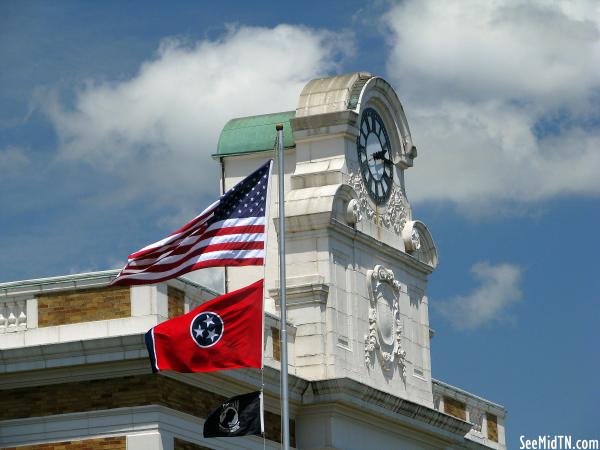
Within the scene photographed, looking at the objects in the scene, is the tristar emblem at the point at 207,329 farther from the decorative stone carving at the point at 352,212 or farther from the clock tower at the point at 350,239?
the decorative stone carving at the point at 352,212

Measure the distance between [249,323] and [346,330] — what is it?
28.7ft

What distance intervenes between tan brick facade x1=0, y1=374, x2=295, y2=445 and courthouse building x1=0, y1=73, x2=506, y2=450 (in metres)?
0.02

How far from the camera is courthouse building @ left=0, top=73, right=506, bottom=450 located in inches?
1219

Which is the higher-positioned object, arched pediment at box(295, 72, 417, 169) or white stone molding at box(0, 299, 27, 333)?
arched pediment at box(295, 72, 417, 169)

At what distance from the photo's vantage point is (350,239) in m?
38.0

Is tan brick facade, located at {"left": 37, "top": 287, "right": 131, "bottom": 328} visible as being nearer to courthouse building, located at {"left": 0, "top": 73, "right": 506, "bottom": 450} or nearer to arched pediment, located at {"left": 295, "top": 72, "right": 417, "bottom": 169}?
courthouse building, located at {"left": 0, "top": 73, "right": 506, "bottom": 450}

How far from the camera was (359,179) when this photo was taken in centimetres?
3891

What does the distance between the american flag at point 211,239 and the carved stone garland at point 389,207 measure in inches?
364

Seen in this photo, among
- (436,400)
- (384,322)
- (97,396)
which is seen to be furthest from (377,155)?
(97,396)

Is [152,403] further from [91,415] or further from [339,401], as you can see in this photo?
[339,401]

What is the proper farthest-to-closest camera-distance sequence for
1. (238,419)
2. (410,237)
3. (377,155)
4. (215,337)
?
(410,237), (377,155), (215,337), (238,419)

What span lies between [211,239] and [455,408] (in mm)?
15228

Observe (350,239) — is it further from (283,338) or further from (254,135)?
(283,338)

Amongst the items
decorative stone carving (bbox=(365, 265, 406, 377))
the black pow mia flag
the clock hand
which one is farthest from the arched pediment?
the black pow mia flag
